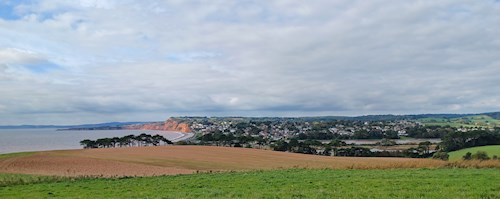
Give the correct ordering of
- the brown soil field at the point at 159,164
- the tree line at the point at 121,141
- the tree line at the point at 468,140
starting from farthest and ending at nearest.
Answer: the tree line at the point at 121,141 → the tree line at the point at 468,140 → the brown soil field at the point at 159,164

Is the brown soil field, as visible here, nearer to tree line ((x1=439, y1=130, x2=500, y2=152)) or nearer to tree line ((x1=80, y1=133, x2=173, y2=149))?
tree line ((x1=80, y1=133, x2=173, y2=149))

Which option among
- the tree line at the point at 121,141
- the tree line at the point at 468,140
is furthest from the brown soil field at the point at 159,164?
the tree line at the point at 468,140

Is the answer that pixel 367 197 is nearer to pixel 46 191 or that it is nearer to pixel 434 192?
pixel 434 192

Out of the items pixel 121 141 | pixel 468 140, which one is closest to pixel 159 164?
pixel 121 141

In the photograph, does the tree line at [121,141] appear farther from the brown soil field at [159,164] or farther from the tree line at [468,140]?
the tree line at [468,140]

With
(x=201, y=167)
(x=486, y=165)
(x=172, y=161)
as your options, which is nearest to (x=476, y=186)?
(x=486, y=165)

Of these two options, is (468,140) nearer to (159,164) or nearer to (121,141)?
(159,164)

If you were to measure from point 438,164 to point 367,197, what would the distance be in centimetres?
2259

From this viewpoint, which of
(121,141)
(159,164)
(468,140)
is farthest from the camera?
(121,141)

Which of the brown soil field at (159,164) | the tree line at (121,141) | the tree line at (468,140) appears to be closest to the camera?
the brown soil field at (159,164)

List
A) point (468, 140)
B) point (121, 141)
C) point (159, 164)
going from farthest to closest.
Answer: point (121, 141), point (468, 140), point (159, 164)

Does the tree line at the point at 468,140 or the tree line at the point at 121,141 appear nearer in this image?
the tree line at the point at 468,140

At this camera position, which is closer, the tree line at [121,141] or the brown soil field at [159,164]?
the brown soil field at [159,164]

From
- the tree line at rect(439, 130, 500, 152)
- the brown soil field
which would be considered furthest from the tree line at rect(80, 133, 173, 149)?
the tree line at rect(439, 130, 500, 152)
